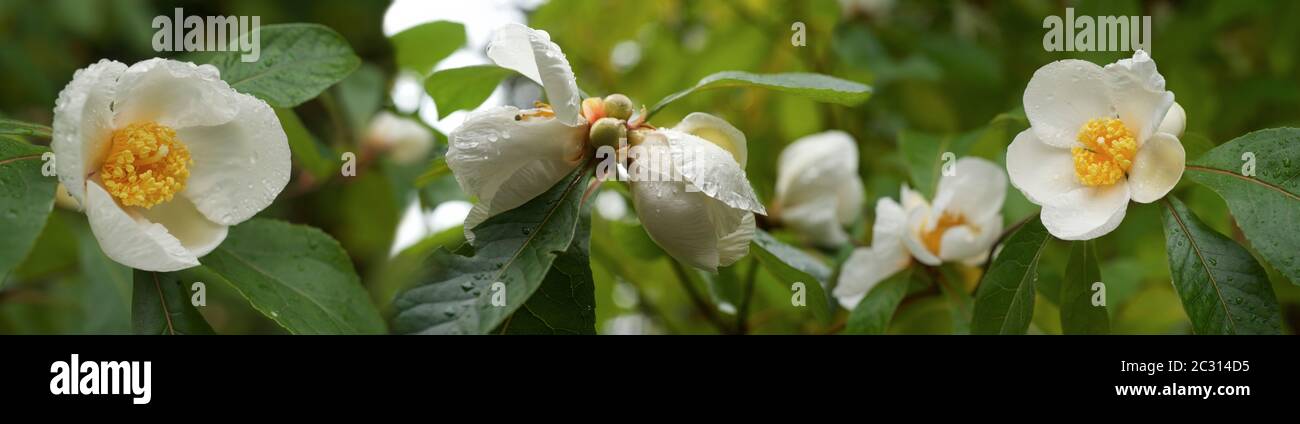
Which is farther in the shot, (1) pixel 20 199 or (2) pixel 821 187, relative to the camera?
(2) pixel 821 187

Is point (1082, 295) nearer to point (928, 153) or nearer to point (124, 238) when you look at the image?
point (928, 153)

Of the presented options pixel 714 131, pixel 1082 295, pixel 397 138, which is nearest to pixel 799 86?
pixel 714 131

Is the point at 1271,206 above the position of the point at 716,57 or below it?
below

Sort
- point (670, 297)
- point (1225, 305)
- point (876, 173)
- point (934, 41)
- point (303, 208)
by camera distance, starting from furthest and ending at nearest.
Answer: point (303, 208) → point (934, 41) → point (876, 173) → point (670, 297) → point (1225, 305)

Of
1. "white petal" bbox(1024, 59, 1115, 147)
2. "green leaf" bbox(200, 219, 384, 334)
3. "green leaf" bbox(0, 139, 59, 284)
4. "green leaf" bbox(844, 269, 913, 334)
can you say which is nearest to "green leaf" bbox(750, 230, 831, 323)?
"green leaf" bbox(844, 269, 913, 334)

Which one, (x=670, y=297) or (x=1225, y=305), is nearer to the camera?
(x=1225, y=305)

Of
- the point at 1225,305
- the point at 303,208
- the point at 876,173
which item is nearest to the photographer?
the point at 1225,305
